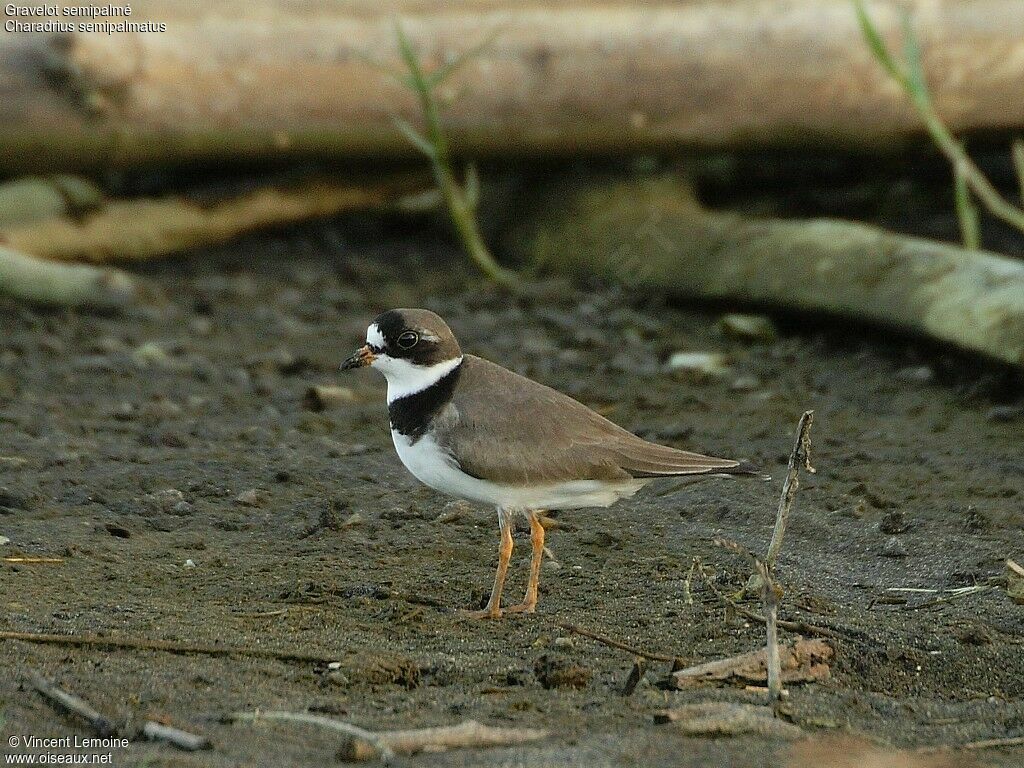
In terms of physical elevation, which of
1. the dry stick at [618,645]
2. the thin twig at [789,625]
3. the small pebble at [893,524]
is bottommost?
the dry stick at [618,645]

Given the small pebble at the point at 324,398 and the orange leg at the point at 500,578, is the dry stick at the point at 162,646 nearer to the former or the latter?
the orange leg at the point at 500,578

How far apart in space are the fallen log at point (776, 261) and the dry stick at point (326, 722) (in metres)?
4.15

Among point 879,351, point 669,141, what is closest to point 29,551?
point 879,351

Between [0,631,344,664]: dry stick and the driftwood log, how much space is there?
16.5 ft

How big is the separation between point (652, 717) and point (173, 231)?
21.4 ft

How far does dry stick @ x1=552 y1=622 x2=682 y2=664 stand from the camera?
4094mm

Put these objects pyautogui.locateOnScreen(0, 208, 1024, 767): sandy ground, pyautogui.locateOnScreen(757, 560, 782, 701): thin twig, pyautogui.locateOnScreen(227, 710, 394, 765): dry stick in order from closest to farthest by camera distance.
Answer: pyautogui.locateOnScreen(227, 710, 394, 765): dry stick < pyautogui.locateOnScreen(757, 560, 782, 701): thin twig < pyautogui.locateOnScreen(0, 208, 1024, 767): sandy ground

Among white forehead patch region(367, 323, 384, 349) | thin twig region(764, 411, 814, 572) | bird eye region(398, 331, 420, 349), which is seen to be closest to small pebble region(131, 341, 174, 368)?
white forehead patch region(367, 323, 384, 349)

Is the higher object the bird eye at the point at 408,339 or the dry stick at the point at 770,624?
the bird eye at the point at 408,339

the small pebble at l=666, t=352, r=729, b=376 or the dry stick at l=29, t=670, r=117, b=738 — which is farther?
the small pebble at l=666, t=352, r=729, b=376

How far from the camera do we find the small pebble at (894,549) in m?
5.15

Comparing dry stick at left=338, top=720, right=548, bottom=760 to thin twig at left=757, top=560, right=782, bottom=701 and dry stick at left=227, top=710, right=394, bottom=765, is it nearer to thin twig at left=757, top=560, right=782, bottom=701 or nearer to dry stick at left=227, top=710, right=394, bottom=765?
dry stick at left=227, top=710, right=394, bottom=765

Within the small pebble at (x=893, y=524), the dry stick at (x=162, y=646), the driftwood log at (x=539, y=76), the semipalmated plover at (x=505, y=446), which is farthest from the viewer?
the driftwood log at (x=539, y=76)

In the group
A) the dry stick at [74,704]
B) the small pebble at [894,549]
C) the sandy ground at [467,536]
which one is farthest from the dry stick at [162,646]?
the small pebble at [894,549]
